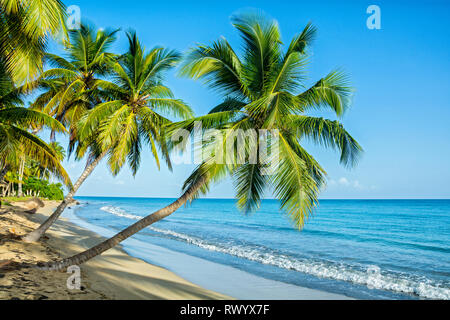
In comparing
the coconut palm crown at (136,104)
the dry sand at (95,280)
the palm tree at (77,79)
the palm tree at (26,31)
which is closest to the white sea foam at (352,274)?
the dry sand at (95,280)

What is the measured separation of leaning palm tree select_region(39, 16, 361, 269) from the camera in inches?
216

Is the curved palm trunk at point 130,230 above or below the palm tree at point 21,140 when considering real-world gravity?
below

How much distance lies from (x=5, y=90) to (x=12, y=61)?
102 inches

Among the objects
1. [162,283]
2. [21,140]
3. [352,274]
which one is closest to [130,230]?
[162,283]

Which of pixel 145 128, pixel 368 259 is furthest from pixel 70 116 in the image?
pixel 368 259

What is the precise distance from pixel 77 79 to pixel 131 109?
3096mm

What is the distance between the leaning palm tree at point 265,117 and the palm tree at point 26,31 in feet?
8.51

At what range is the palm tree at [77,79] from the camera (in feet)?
31.1

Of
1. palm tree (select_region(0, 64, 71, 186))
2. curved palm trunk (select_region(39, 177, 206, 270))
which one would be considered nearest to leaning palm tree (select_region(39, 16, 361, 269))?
curved palm trunk (select_region(39, 177, 206, 270))

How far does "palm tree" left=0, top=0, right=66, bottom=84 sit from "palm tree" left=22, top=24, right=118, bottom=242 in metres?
3.46

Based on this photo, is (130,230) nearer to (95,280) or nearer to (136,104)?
(95,280)

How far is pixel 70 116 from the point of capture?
9984mm

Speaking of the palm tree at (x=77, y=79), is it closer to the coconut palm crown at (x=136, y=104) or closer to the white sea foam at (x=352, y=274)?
the coconut palm crown at (x=136, y=104)

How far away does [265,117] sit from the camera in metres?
5.73
